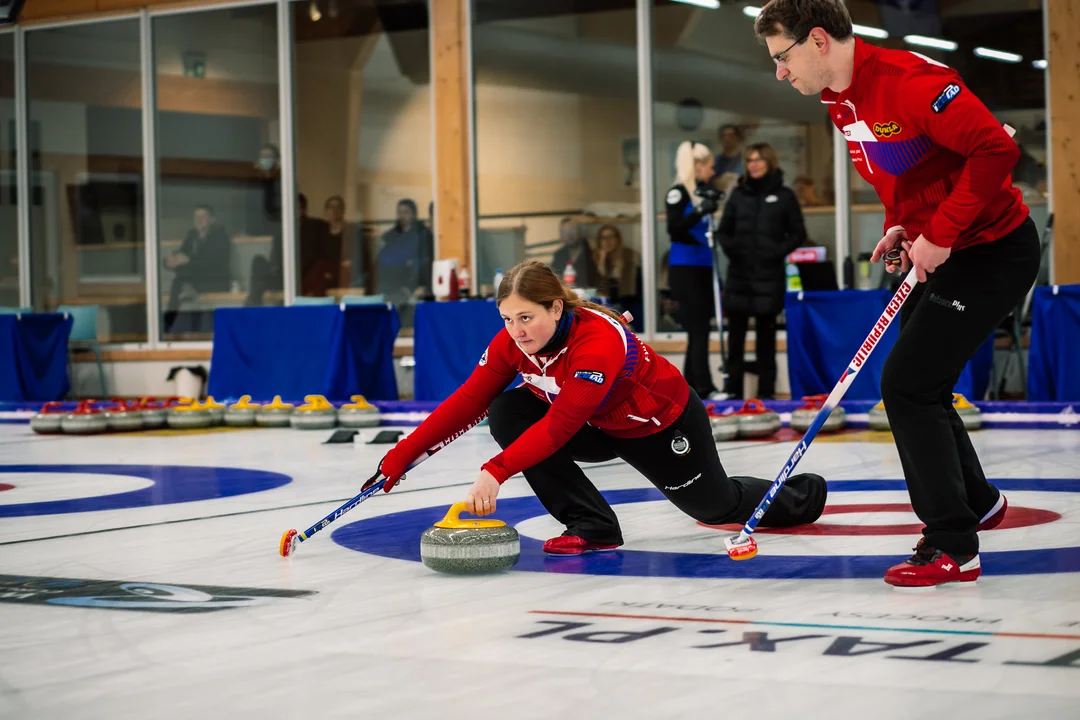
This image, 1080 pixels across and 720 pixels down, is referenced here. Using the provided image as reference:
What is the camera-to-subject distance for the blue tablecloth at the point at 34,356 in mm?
11219

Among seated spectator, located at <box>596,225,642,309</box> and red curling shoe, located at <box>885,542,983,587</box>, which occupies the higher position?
seated spectator, located at <box>596,225,642,309</box>

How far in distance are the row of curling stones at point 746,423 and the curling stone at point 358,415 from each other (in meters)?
2.36

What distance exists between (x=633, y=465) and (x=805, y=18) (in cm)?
124

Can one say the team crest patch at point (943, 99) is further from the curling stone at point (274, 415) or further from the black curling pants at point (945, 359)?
the curling stone at point (274, 415)

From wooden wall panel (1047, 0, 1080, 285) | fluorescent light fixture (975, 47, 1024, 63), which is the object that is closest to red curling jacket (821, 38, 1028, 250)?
wooden wall panel (1047, 0, 1080, 285)

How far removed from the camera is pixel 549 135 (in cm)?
1187

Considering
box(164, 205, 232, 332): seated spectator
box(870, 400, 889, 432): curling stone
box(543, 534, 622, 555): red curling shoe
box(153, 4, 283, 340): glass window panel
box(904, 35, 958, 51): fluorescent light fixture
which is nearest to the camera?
box(543, 534, 622, 555): red curling shoe

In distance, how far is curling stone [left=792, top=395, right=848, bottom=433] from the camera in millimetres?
7031

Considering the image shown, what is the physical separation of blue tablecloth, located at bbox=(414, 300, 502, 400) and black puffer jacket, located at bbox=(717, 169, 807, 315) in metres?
1.71

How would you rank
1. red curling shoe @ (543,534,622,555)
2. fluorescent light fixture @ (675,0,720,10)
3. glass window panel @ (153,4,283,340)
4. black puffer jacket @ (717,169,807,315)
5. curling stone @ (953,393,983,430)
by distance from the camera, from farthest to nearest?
1. glass window panel @ (153,4,283,340)
2. fluorescent light fixture @ (675,0,720,10)
3. black puffer jacket @ (717,169,807,315)
4. curling stone @ (953,393,983,430)
5. red curling shoe @ (543,534,622,555)

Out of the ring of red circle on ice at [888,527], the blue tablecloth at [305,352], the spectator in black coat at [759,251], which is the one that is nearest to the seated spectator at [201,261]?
the blue tablecloth at [305,352]

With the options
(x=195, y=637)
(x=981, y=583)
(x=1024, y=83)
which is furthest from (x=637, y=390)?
(x=1024, y=83)

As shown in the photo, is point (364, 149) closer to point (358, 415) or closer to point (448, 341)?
point (448, 341)

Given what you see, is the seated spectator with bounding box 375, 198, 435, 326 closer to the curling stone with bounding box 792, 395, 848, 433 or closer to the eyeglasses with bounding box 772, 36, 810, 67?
the curling stone with bounding box 792, 395, 848, 433
